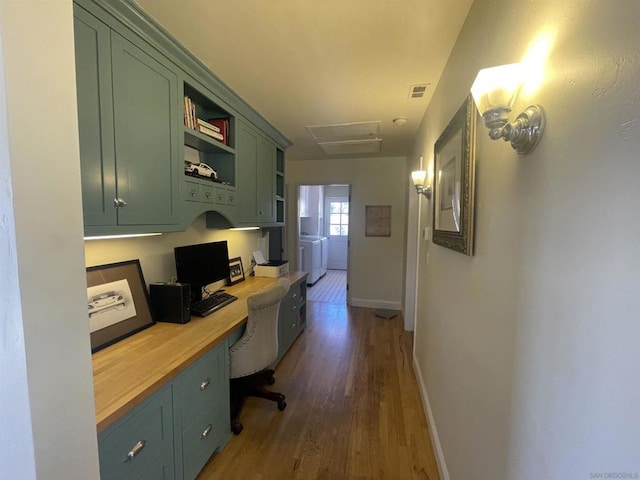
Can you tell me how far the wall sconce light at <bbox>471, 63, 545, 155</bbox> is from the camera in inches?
30.4

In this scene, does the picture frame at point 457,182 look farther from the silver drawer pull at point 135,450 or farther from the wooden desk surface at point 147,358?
the silver drawer pull at point 135,450

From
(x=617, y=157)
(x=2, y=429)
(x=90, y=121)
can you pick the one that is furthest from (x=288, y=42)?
(x=2, y=429)

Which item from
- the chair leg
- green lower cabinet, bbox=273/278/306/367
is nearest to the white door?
green lower cabinet, bbox=273/278/306/367

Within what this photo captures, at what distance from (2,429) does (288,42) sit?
1869 mm

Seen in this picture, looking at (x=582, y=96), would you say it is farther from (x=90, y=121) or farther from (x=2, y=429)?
(x=90, y=121)

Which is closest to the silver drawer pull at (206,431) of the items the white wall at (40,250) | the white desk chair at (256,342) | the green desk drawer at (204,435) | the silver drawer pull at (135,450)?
the green desk drawer at (204,435)

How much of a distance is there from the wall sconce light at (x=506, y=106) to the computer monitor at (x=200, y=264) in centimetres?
189

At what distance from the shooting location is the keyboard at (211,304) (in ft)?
6.23

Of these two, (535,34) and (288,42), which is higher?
(288,42)

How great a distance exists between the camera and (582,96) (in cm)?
59

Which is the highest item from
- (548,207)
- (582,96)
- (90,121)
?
(90,121)

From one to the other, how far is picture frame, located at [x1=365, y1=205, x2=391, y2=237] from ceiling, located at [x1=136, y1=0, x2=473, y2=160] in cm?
210

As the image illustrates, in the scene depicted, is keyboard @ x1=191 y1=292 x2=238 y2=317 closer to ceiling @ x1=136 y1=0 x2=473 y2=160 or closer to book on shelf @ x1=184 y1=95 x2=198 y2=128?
book on shelf @ x1=184 y1=95 x2=198 y2=128

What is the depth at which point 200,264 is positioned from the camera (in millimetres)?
2150
